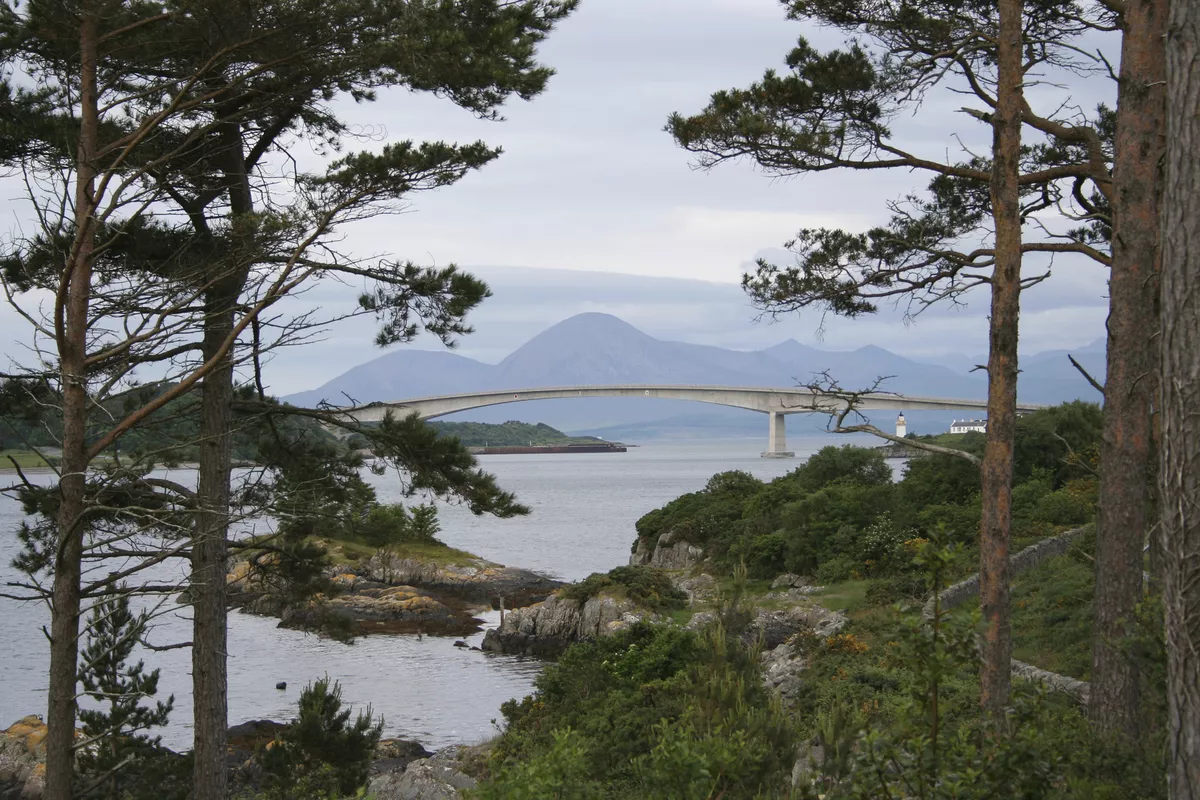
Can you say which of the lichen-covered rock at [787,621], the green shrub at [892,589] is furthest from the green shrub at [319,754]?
the green shrub at [892,589]

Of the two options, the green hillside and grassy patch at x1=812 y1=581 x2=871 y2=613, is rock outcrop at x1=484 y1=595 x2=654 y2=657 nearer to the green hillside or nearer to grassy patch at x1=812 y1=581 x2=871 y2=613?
grassy patch at x1=812 y1=581 x2=871 y2=613

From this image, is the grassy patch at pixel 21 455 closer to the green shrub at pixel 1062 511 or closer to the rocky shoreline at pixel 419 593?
the rocky shoreline at pixel 419 593

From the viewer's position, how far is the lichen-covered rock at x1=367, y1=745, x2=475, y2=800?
12125mm

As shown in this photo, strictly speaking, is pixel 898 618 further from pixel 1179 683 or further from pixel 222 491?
pixel 222 491

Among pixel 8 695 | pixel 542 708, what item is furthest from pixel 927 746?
pixel 8 695

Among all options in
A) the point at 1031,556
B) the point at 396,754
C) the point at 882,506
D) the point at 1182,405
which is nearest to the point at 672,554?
the point at 882,506

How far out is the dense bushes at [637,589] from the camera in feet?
75.0

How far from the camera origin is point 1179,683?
10.9ft

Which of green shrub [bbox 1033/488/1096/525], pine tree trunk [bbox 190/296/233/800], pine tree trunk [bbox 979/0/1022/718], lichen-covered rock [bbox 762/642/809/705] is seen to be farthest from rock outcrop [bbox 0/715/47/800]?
green shrub [bbox 1033/488/1096/525]

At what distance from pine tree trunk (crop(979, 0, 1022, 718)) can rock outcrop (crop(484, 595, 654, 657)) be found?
15.1m

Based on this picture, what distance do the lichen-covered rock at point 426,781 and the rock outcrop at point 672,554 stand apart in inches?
570

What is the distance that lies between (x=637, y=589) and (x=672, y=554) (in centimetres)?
630

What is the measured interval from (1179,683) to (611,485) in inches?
3790

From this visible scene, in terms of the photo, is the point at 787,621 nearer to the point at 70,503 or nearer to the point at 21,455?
the point at 21,455
